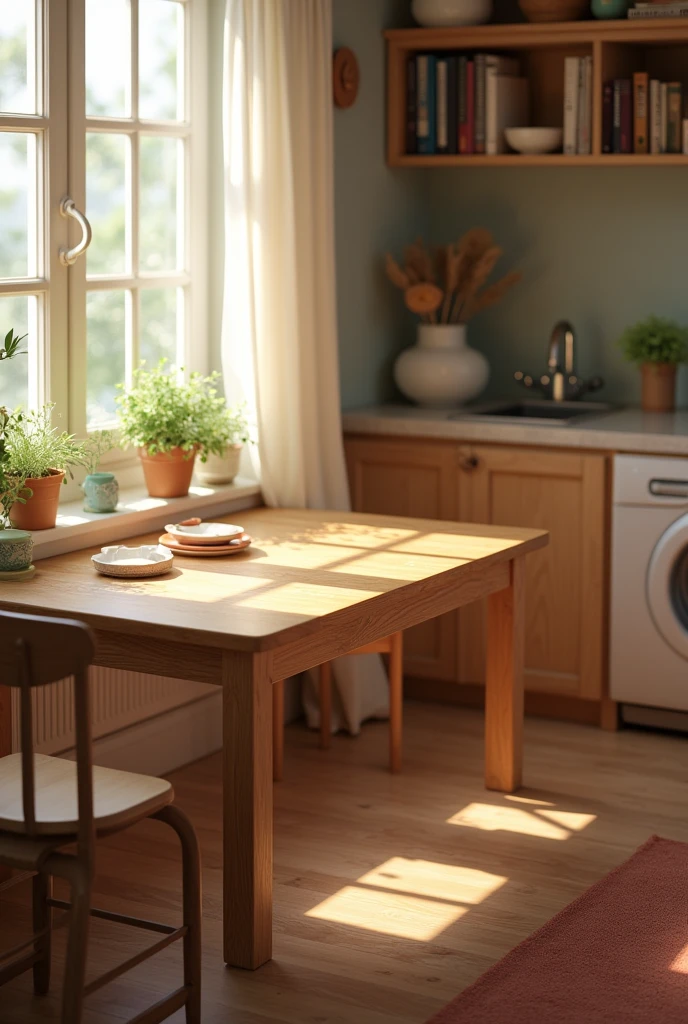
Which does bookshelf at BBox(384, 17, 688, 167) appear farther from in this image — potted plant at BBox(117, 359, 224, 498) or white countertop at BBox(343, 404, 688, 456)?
potted plant at BBox(117, 359, 224, 498)

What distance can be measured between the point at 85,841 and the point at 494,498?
7.49 feet

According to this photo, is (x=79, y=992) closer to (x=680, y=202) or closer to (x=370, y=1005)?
(x=370, y=1005)

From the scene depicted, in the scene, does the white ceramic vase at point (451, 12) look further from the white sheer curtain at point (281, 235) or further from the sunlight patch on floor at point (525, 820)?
the sunlight patch on floor at point (525, 820)

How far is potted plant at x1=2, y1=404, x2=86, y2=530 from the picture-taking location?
124 inches

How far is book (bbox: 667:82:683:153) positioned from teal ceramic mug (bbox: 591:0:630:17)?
253 millimetres

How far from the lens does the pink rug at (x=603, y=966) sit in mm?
2586

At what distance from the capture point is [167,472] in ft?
12.0

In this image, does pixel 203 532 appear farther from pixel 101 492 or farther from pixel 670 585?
pixel 670 585

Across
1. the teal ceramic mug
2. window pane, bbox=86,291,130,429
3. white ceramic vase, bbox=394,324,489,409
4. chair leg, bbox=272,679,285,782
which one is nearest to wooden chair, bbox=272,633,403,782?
chair leg, bbox=272,679,285,782

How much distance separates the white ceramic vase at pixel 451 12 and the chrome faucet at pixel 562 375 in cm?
98

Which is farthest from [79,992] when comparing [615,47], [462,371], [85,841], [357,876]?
[615,47]

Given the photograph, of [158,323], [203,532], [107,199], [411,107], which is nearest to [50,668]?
[203,532]

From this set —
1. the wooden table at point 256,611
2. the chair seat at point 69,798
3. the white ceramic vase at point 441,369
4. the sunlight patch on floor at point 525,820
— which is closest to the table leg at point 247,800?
the wooden table at point 256,611

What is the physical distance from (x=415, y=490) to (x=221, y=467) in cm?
76
